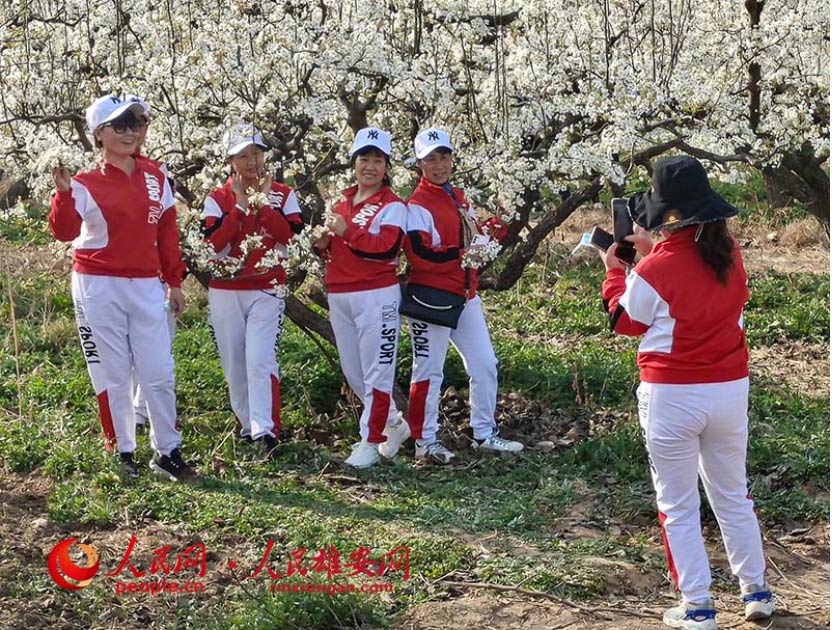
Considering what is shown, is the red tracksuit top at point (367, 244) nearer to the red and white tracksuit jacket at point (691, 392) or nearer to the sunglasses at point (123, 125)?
the sunglasses at point (123, 125)

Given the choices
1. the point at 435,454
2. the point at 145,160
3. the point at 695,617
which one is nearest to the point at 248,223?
the point at 145,160

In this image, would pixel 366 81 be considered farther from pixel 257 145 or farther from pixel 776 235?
pixel 776 235

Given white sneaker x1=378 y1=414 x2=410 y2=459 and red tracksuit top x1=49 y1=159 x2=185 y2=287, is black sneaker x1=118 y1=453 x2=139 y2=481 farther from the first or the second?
white sneaker x1=378 y1=414 x2=410 y2=459

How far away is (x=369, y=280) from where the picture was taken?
274 inches

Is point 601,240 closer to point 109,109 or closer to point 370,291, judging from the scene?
point 370,291

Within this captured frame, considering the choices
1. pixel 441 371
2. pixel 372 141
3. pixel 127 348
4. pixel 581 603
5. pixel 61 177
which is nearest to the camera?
pixel 581 603

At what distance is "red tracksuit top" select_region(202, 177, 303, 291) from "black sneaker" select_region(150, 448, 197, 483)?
43.2 inches

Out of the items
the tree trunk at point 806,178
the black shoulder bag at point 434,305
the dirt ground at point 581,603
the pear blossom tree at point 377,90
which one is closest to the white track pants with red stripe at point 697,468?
the dirt ground at point 581,603

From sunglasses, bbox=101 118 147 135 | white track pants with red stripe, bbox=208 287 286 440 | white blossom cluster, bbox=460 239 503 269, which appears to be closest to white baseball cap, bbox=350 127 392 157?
white blossom cluster, bbox=460 239 503 269

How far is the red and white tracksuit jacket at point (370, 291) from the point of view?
6.87m

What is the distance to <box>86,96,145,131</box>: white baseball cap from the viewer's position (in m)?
6.24

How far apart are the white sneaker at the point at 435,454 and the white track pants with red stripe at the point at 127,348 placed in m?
1.41

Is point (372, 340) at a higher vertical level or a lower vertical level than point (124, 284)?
lower

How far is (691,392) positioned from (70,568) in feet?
9.26
